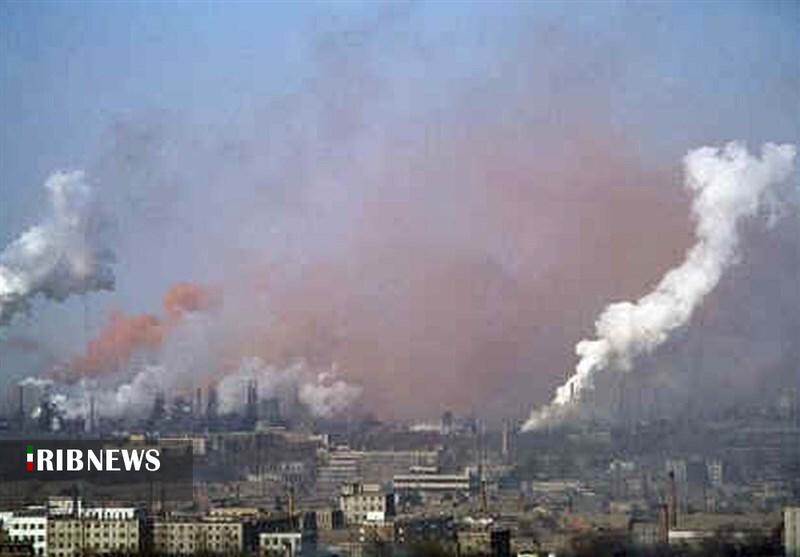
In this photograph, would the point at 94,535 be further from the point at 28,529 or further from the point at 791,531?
the point at 791,531

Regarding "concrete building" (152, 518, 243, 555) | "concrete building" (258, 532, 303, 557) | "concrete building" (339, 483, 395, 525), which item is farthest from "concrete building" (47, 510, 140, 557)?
"concrete building" (339, 483, 395, 525)

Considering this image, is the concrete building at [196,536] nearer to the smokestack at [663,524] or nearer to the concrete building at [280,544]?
the concrete building at [280,544]

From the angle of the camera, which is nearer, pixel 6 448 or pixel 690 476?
pixel 690 476

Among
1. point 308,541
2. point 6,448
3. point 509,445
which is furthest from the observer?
point 6,448

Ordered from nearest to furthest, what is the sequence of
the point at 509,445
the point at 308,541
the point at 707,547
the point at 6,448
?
1. the point at 707,547
2. the point at 308,541
3. the point at 509,445
4. the point at 6,448

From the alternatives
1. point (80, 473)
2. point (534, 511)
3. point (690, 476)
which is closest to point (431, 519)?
point (534, 511)

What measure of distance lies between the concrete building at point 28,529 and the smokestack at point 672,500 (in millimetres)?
3677

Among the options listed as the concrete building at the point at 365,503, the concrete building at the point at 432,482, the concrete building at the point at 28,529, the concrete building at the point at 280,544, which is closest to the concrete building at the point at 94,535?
the concrete building at the point at 28,529

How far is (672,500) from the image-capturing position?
11.6 meters

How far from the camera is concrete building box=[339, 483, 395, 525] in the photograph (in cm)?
1243

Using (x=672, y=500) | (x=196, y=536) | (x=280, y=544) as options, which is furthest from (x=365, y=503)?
(x=672, y=500)

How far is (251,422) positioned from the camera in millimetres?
13852

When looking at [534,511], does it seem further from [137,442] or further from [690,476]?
[137,442]

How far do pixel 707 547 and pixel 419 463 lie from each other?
3052 millimetres
